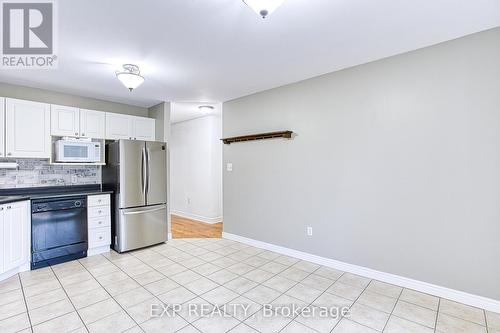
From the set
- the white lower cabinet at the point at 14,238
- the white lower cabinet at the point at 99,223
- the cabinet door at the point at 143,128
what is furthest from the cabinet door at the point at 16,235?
the cabinet door at the point at 143,128

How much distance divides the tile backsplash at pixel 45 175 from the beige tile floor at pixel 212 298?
1336mm

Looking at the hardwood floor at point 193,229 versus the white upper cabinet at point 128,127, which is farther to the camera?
the hardwood floor at point 193,229

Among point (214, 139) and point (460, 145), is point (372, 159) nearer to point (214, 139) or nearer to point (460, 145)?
point (460, 145)

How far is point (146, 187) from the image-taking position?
4.01m

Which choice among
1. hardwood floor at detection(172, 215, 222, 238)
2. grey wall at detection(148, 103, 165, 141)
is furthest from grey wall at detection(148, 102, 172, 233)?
hardwood floor at detection(172, 215, 222, 238)

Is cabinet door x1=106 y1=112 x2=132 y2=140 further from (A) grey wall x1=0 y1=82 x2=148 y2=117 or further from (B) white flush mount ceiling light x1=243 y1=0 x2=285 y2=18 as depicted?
(B) white flush mount ceiling light x1=243 y1=0 x2=285 y2=18

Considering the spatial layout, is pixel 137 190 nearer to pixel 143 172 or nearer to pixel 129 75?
pixel 143 172

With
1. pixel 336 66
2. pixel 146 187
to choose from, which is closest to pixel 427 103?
pixel 336 66

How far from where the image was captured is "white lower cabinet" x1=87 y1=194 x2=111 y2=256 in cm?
369

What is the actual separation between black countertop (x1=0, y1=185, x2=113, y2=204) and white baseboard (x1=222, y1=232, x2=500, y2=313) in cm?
305

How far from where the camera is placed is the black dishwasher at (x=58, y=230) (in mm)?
3201

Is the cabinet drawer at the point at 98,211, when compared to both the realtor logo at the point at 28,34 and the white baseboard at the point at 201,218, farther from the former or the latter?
the white baseboard at the point at 201,218

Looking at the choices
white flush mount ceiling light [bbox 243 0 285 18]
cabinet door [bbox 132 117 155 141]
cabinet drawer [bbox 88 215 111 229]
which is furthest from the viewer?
cabinet door [bbox 132 117 155 141]

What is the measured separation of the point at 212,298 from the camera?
2.46 meters
